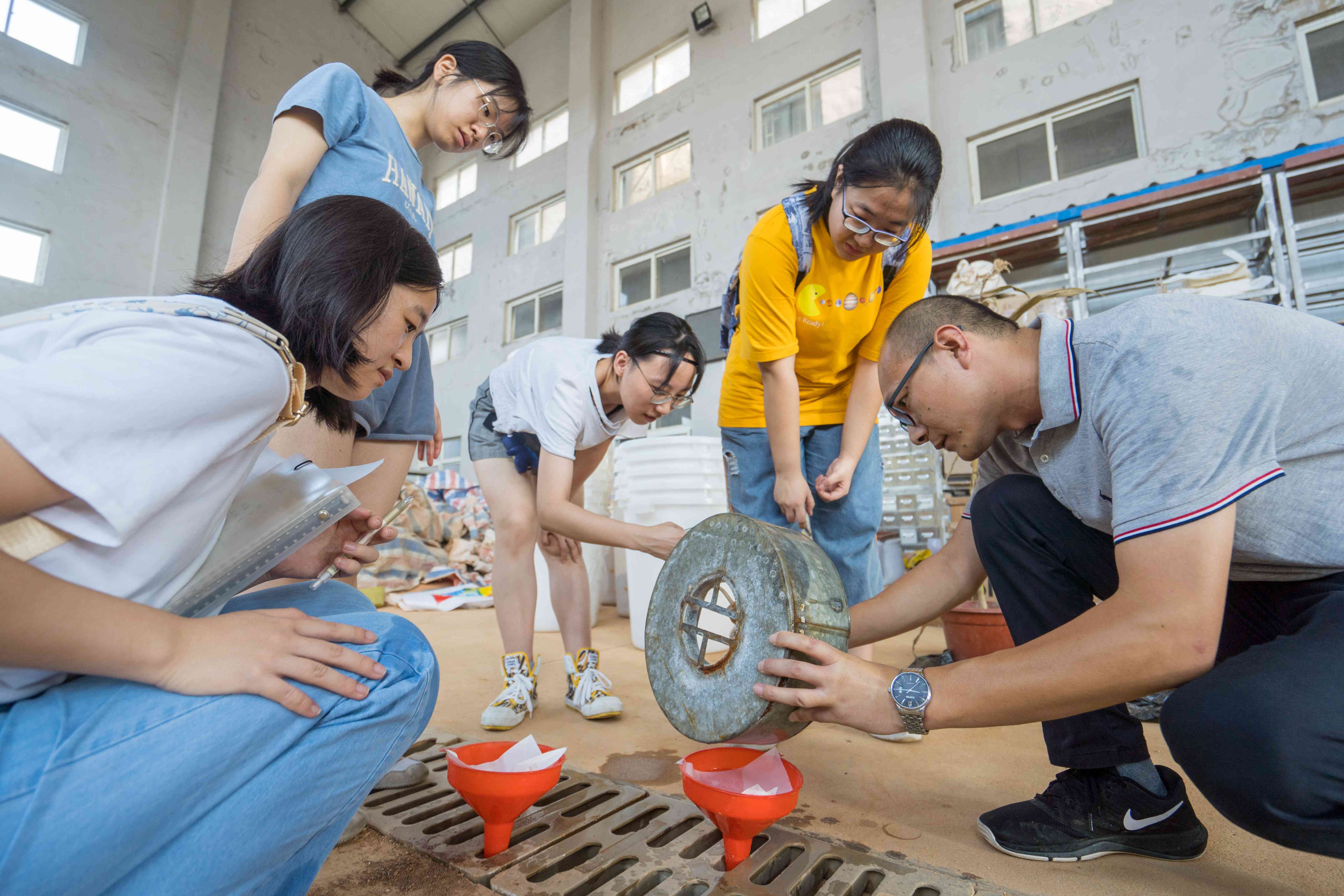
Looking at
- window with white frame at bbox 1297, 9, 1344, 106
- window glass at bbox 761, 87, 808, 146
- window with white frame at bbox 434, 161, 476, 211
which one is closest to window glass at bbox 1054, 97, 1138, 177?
window with white frame at bbox 1297, 9, 1344, 106

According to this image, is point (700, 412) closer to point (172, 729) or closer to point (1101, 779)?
point (1101, 779)

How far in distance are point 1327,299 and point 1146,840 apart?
4570 mm

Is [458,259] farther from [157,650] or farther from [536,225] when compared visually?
[157,650]

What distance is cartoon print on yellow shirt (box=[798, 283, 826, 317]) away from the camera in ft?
5.76

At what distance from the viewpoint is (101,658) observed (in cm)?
53

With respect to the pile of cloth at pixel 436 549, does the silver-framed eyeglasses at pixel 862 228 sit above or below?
above

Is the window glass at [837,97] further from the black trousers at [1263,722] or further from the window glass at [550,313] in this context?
the black trousers at [1263,722]

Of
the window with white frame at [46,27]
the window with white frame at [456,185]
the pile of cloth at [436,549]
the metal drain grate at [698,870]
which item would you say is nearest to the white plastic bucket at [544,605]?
the pile of cloth at [436,549]

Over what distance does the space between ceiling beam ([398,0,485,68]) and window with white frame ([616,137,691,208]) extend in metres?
3.76

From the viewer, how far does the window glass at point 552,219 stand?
861 centimetres

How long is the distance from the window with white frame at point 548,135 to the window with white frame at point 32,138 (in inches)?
209

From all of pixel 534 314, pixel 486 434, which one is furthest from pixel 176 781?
pixel 534 314

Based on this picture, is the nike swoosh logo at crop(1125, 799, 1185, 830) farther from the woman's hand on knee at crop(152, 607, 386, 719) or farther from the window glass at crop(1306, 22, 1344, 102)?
the window glass at crop(1306, 22, 1344, 102)

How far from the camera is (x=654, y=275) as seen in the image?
7383mm
